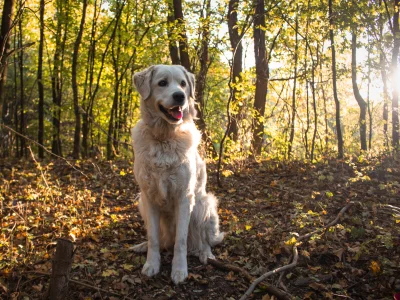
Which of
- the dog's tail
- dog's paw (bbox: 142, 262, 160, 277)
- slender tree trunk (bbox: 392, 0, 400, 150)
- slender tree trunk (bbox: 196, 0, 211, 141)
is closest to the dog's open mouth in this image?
the dog's tail

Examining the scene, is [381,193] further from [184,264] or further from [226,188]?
[184,264]

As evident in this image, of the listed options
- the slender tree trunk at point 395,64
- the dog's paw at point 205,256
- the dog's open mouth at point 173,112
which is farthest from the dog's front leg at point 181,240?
the slender tree trunk at point 395,64

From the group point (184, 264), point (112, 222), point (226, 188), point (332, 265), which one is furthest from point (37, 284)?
point (226, 188)

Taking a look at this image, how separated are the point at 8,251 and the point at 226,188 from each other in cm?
396

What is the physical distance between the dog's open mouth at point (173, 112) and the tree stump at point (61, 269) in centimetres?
156

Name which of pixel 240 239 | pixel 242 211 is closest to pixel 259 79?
pixel 242 211

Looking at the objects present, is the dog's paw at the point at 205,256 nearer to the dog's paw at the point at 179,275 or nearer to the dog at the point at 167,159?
the dog at the point at 167,159

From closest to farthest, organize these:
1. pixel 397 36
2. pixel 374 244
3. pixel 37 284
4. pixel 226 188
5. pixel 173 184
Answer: pixel 37 284 < pixel 173 184 < pixel 374 244 < pixel 226 188 < pixel 397 36

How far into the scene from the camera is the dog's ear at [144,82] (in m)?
3.86

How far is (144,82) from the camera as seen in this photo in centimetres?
Answer: 389

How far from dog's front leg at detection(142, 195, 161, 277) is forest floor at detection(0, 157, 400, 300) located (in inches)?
3.8

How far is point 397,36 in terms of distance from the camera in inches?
311

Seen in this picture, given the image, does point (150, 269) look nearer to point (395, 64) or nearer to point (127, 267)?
point (127, 267)

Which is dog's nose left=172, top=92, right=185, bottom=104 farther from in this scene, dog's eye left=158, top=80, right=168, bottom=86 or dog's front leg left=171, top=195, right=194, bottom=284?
dog's front leg left=171, top=195, right=194, bottom=284
